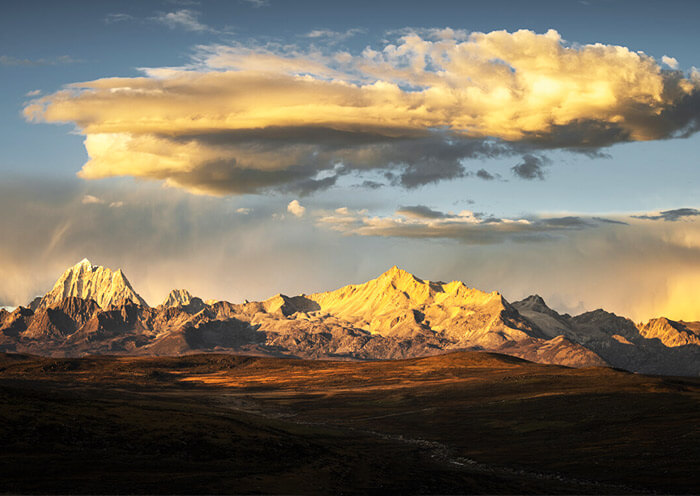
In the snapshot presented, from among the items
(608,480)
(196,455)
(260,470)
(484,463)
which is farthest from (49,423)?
(608,480)

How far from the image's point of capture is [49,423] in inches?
4205

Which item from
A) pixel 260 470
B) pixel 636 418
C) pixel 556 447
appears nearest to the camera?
pixel 260 470

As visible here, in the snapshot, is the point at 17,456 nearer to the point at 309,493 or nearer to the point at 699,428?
the point at 309,493

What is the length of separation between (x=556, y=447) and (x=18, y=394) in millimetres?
96900

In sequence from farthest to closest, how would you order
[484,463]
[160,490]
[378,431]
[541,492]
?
[378,431] < [484,463] < [541,492] < [160,490]

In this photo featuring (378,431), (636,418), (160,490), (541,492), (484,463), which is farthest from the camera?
(378,431)

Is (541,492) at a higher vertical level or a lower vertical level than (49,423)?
lower

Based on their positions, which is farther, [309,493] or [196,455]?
[196,455]

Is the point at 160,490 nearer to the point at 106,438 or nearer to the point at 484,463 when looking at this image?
the point at 106,438

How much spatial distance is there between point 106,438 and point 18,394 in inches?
1122

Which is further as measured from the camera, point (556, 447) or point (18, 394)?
point (556, 447)

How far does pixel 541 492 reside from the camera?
94.9 meters

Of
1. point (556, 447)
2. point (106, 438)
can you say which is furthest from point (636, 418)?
point (106, 438)

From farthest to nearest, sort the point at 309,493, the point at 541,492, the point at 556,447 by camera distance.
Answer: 1. the point at 556,447
2. the point at 541,492
3. the point at 309,493
